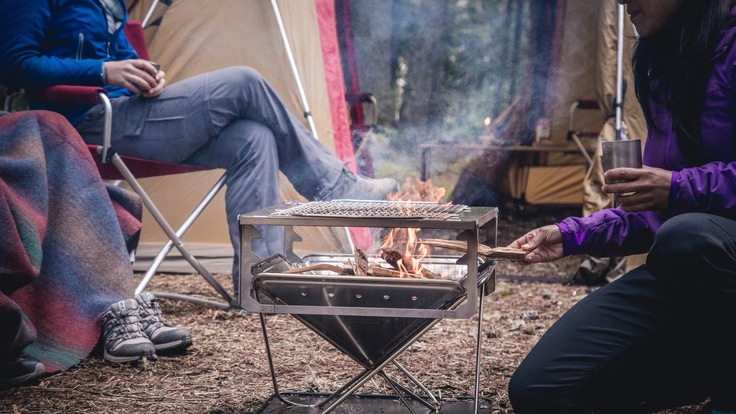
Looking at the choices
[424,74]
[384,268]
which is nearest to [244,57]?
[384,268]

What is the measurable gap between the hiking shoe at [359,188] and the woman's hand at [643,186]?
1.35 metres

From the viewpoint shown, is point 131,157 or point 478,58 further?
point 478,58

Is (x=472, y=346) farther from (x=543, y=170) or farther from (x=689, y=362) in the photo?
(x=543, y=170)

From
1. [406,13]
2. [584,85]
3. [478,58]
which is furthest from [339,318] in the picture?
[478,58]

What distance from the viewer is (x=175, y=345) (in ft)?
8.57

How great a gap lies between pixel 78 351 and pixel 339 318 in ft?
3.64

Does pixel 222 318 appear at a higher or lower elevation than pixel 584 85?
lower

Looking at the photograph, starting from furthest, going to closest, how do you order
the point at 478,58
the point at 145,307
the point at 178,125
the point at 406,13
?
the point at 478,58, the point at 406,13, the point at 178,125, the point at 145,307

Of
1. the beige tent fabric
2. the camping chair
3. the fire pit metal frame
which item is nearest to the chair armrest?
the camping chair

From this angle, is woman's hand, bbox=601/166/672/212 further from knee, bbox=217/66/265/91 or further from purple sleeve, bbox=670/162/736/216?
knee, bbox=217/66/265/91

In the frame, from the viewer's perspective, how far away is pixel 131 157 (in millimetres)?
3125

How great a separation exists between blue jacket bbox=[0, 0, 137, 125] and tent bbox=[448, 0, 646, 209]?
13.6ft

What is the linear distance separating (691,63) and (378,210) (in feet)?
2.74

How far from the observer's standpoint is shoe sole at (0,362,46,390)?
2229 mm
